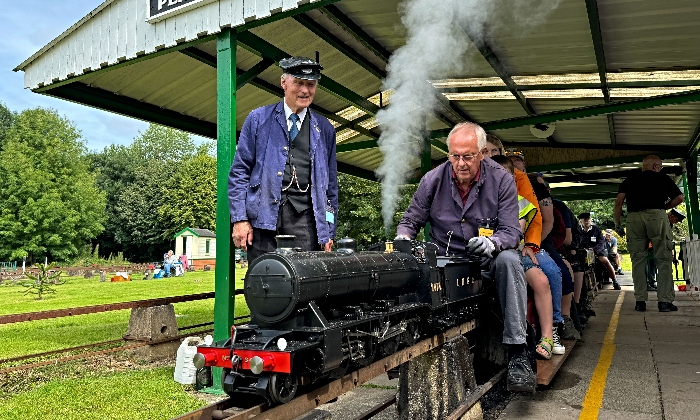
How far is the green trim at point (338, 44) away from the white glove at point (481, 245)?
10.9ft

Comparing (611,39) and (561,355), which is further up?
(611,39)

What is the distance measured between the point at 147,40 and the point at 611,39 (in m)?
4.87

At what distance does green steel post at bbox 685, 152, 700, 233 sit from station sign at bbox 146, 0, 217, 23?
34.1 feet

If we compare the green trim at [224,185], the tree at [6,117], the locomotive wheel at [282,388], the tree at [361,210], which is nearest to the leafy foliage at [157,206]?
the tree at [6,117]

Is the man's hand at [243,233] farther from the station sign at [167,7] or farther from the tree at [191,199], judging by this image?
the tree at [191,199]

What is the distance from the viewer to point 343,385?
2.53 metres

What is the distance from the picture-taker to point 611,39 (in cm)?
583

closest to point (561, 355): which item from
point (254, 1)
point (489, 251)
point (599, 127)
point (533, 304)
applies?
point (533, 304)

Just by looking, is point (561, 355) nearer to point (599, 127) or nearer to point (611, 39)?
point (611, 39)

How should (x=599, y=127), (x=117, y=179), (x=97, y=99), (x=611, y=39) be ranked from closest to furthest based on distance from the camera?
(x=611, y=39)
(x=97, y=99)
(x=599, y=127)
(x=117, y=179)

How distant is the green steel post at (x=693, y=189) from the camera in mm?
11070

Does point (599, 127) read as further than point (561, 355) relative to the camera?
Yes

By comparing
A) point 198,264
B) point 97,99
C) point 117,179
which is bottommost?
point 198,264

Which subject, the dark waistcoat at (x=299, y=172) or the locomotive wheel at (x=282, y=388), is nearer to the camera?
the locomotive wheel at (x=282, y=388)
